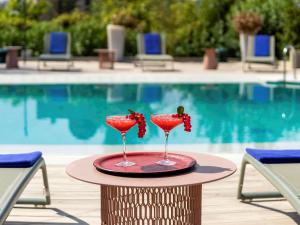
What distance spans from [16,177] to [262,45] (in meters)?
12.9

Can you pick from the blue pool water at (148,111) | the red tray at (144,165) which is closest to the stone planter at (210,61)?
the blue pool water at (148,111)

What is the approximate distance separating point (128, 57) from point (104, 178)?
16046 millimetres

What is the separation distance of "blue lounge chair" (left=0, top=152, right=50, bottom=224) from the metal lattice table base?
20.2 inches

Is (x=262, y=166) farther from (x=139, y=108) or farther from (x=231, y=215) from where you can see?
(x=139, y=108)

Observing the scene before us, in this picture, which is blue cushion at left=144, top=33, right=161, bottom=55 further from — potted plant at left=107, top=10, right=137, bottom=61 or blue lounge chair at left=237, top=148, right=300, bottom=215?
blue lounge chair at left=237, top=148, right=300, bottom=215

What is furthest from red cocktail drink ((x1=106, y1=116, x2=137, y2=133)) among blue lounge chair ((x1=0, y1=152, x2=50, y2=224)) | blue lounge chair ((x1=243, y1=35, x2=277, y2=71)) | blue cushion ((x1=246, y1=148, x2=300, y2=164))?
blue lounge chair ((x1=243, y1=35, x2=277, y2=71))

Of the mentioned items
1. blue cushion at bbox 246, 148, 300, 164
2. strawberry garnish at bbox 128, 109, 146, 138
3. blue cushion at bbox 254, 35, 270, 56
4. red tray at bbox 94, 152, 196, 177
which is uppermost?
blue cushion at bbox 254, 35, 270, 56

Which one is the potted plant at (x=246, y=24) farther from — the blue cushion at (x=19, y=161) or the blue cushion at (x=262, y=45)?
the blue cushion at (x=19, y=161)

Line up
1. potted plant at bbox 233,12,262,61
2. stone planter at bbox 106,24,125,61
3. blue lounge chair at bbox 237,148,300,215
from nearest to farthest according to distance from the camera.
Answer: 1. blue lounge chair at bbox 237,148,300,215
2. potted plant at bbox 233,12,262,61
3. stone planter at bbox 106,24,125,61

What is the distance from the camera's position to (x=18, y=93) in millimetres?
12758

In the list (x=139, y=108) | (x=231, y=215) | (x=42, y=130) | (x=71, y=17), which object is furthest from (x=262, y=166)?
(x=71, y=17)

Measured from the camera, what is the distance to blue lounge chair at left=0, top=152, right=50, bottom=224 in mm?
3368

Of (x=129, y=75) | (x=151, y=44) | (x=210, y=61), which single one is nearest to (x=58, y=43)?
(x=151, y=44)

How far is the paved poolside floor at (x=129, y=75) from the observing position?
14086mm
